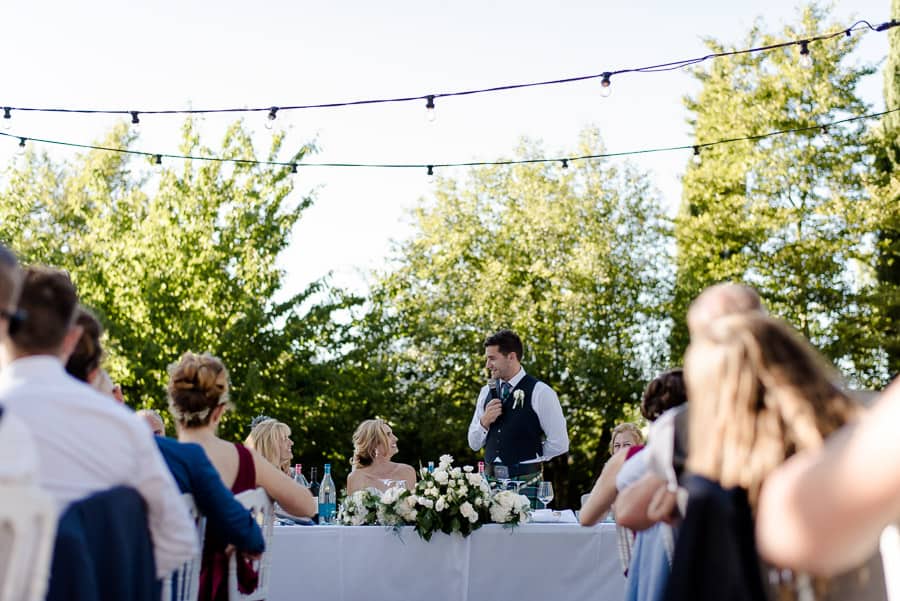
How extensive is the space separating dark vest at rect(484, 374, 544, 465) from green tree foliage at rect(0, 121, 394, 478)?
11.1m

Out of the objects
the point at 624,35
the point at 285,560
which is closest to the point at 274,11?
the point at 624,35

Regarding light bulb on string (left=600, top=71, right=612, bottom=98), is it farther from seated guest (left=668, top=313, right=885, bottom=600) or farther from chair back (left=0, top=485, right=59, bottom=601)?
chair back (left=0, top=485, right=59, bottom=601)

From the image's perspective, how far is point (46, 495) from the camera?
1.95 meters

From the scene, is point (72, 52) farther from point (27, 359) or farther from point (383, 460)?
point (27, 359)

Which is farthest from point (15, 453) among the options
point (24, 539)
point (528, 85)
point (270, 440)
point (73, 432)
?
point (528, 85)

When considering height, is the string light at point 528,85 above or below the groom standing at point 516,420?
above

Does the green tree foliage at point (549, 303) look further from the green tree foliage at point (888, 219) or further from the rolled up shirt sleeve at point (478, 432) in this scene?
the rolled up shirt sleeve at point (478, 432)

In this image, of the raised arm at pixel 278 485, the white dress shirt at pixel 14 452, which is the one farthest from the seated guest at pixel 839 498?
the raised arm at pixel 278 485

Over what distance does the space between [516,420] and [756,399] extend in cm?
514

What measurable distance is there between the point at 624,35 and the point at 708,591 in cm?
1227

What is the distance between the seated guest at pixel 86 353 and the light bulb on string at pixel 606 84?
512 cm

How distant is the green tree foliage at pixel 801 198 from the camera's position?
19.9 metres

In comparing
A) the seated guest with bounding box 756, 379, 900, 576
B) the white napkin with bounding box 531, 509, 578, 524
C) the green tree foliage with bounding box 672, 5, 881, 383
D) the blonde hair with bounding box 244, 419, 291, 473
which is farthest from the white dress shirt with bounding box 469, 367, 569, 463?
the green tree foliage with bounding box 672, 5, 881, 383

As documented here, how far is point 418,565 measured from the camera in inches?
199
